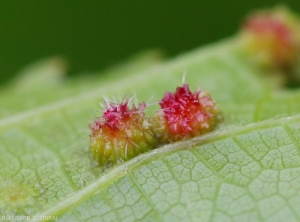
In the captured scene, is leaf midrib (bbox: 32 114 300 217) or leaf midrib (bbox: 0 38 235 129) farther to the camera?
leaf midrib (bbox: 0 38 235 129)

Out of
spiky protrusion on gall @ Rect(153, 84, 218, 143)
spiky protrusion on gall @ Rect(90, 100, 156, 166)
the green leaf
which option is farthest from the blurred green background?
spiky protrusion on gall @ Rect(90, 100, 156, 166)

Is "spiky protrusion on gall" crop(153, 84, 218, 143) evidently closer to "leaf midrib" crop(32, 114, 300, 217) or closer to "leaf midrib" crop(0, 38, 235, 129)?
"leaf midrib" crop(32, 114, 300, 217)

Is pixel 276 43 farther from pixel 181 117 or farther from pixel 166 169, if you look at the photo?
pixel 166 169

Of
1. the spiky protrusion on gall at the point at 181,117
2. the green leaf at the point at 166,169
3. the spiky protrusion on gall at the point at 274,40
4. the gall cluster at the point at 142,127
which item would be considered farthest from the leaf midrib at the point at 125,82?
the spiky protrusion on gall at the point at 181,117

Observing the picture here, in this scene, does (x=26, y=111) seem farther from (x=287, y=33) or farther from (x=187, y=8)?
(x=187, y=8)

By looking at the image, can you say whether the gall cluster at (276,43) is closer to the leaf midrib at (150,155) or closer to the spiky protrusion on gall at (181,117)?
the leaf midrib at (150,155)

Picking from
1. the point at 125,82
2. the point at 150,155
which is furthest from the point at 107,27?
the point at 150,155

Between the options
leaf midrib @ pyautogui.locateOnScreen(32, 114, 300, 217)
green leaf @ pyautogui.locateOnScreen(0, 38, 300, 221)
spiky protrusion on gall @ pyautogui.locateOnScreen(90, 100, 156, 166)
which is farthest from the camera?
spiky protrusion on gall @ pyautogui.locateOnScreen(90, 100, 156, 166)
